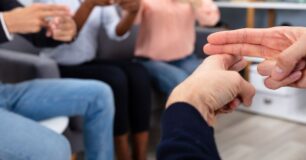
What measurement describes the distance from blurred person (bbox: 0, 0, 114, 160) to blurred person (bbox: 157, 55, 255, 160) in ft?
1.40

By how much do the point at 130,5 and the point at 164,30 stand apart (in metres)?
0.26

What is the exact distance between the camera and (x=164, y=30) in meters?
1.56

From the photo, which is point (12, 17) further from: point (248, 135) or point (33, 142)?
point (248, 135)

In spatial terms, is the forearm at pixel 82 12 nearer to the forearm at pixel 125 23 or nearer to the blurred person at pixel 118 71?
the blurred person at pixel 118 71

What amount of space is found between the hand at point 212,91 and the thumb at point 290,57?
0.16 feet

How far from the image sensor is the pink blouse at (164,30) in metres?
1.56

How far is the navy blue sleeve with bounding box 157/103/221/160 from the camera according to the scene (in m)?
0.38

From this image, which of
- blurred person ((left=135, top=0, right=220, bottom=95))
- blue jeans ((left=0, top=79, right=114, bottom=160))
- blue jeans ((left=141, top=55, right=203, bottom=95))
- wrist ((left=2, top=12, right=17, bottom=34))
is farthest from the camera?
blurred person ((left=135, top=0, right=220, bottom=95))

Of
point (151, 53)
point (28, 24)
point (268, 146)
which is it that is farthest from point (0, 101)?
point (268, 146)

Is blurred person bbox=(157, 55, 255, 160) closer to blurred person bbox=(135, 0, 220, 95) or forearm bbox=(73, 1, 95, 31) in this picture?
forearm bbox=(73, 1, 95, 31)

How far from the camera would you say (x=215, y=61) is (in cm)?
52

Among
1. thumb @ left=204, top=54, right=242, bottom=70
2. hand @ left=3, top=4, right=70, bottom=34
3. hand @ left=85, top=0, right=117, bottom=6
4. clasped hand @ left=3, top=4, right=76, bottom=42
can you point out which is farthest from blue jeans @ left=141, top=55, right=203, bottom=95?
thumb @ left=204, top=54, right=242, bottom=70

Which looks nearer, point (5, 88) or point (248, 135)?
point (5, 88)

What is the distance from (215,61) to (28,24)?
1.95 ft
